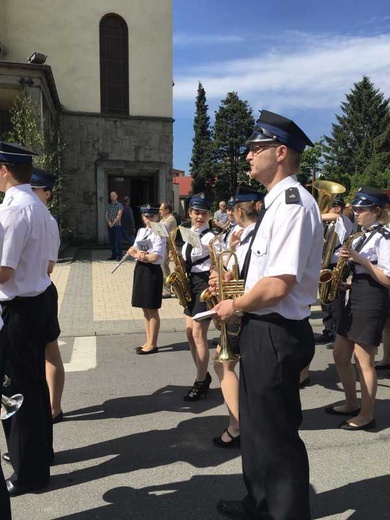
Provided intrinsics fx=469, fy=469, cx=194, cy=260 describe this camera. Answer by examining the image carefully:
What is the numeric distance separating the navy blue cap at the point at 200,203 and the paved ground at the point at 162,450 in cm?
188

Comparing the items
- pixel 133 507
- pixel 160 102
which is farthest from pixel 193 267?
pixel 160 102

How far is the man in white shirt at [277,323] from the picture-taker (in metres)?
2.20

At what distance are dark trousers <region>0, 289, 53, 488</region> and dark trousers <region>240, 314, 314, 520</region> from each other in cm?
148

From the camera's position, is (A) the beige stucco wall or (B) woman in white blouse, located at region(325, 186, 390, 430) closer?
(B) woman in white blouse, located at region(325, 186, 390, 430)

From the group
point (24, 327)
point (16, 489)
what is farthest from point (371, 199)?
point (16, 489)

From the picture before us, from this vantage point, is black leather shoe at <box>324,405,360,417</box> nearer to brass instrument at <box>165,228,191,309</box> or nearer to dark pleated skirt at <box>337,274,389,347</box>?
dark pleated skirt at <box>337,274,389,347</box>

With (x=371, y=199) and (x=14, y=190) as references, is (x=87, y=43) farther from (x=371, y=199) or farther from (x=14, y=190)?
(x=14, y=190)

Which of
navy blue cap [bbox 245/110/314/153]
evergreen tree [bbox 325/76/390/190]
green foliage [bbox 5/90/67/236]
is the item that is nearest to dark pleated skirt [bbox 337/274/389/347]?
→ navy blue cap [bbox 245/110/314/153]

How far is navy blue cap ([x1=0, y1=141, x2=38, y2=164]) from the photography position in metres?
2.93

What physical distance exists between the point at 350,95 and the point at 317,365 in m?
58.1

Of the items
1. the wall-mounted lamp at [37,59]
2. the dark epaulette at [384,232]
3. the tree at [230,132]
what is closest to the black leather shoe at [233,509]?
the dark epaulette at [384,232]

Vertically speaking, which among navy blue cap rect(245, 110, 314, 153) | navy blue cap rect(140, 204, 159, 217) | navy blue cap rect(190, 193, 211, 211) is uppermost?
navy blue cap rect(245, 110, 314, 153)

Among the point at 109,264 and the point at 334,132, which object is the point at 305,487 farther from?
the point at 334,132

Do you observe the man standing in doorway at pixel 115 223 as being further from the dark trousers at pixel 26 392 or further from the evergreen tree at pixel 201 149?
the evergreen tree at pixel 201 149
